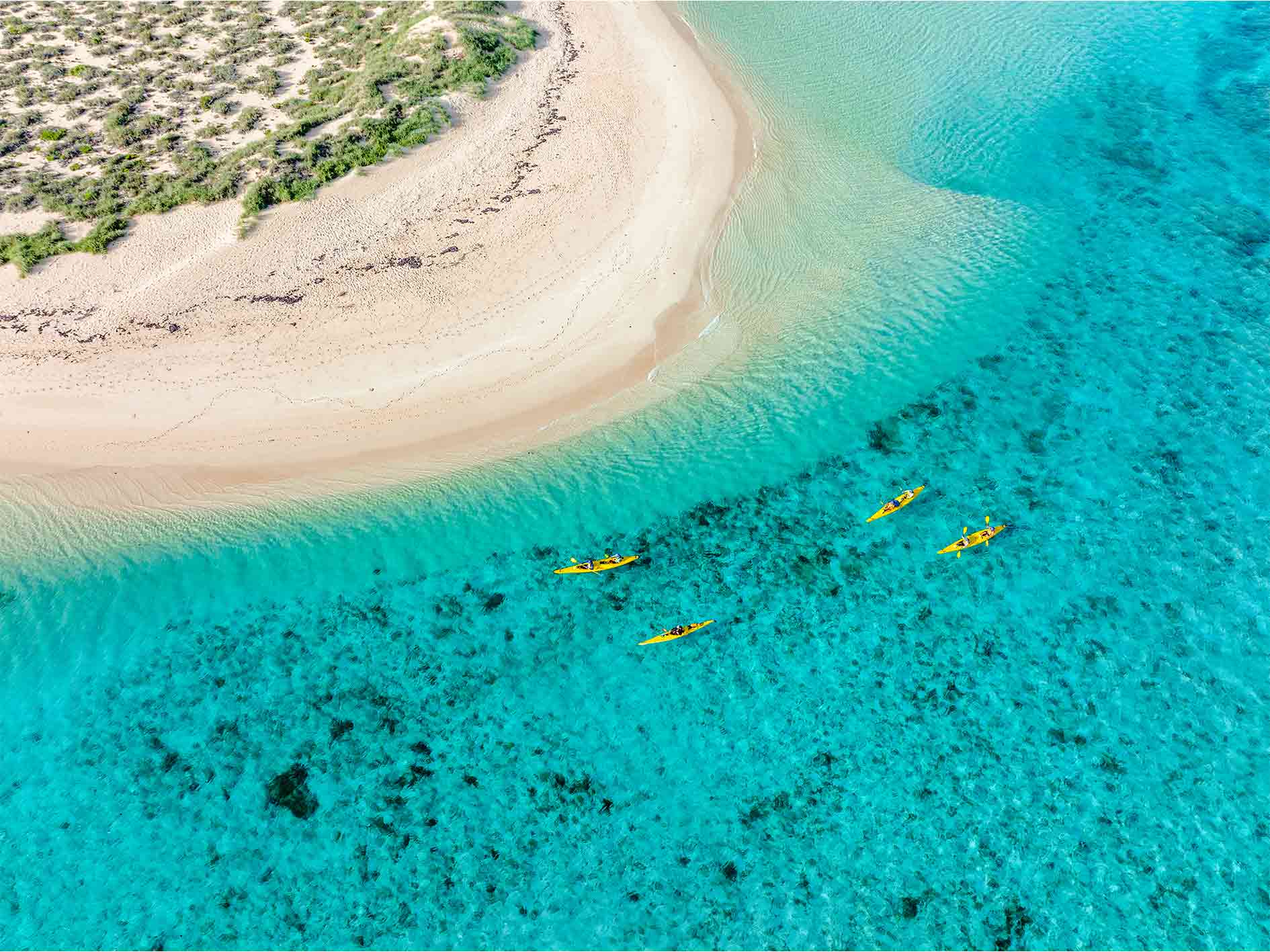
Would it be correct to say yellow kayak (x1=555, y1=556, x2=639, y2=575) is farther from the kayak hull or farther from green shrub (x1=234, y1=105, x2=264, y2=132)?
green shrub (x1=234, y1=105, x2=264, y2=132)

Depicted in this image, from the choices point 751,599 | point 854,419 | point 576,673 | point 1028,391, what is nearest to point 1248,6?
point 1028,391

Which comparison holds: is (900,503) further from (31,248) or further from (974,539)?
(31,248)

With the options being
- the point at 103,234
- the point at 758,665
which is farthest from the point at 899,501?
the point at 103,234

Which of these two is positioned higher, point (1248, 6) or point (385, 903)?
point (1248, 6)

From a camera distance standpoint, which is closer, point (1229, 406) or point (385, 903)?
point (385, 903)

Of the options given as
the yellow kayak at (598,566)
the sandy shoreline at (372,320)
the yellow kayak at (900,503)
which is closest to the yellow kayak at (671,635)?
the yellow kayak at (598,566)

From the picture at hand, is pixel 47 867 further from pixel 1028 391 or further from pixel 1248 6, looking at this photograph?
pixel 1248 6

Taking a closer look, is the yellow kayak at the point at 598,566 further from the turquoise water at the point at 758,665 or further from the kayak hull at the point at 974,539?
the kayak hull at the point at 974,539
